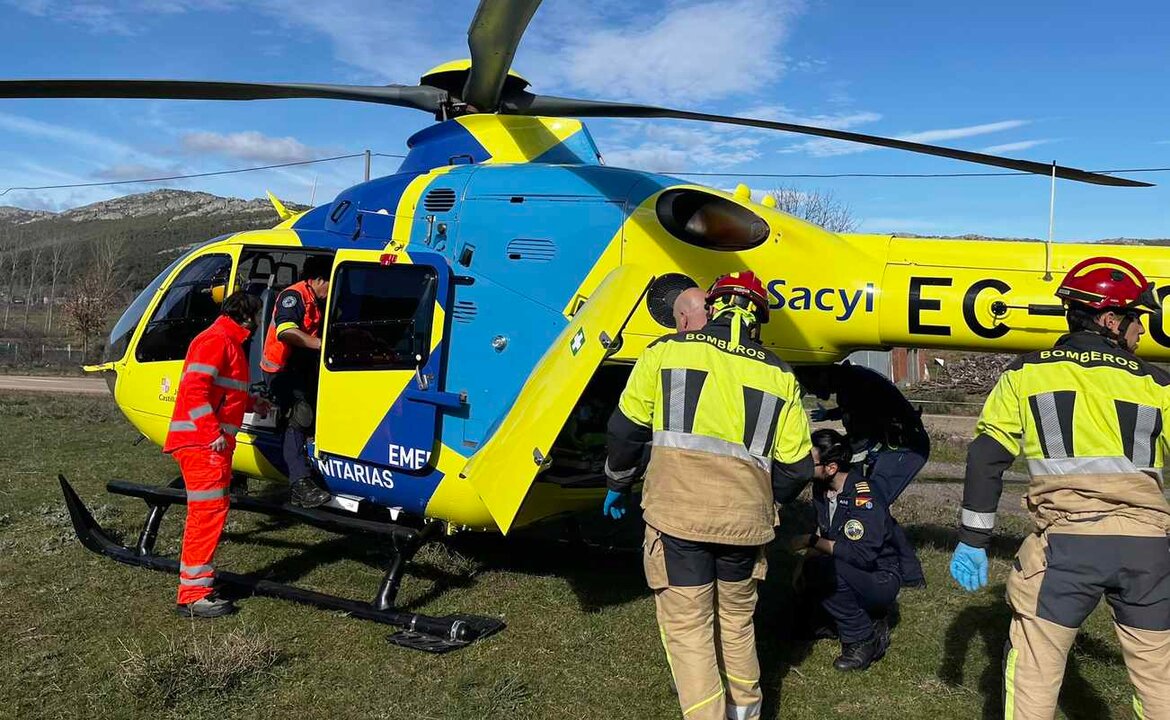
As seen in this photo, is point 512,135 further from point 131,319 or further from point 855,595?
point 855,595

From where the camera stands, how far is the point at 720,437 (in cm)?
347

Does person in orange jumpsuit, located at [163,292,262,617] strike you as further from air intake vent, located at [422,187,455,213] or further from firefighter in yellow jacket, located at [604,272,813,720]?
firefighter in yellow jacket, located at [604,272,813,720]

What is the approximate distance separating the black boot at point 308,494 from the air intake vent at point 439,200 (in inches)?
85.7

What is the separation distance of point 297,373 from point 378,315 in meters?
0.88

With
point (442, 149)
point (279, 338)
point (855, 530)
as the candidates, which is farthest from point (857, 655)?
point (442, 149)

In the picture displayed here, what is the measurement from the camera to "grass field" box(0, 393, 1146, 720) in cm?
418

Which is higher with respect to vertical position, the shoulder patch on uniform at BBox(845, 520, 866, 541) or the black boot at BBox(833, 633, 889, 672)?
the shoulder patch on uniform at BBox(845, 520, 866, 541)

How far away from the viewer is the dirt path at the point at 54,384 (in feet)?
82.9

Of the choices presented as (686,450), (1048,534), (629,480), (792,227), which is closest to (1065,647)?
(1048,534)

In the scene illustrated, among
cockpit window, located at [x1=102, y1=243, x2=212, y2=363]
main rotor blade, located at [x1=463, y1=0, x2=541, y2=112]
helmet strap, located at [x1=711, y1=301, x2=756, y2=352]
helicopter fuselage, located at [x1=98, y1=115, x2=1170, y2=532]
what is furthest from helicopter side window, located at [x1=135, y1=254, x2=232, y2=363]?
helmet strap, located at [x1=711, y1=301, x2=756, y2=352]

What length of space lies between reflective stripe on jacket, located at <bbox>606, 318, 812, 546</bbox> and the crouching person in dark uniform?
1284 mm

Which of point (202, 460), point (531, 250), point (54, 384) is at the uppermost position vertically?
point (531, 250)

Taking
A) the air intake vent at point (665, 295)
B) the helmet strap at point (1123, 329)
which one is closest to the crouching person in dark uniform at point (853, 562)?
the air intake vent at point (665, 295)

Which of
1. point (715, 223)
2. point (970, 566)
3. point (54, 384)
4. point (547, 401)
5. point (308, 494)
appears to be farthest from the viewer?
point (54, 384)
